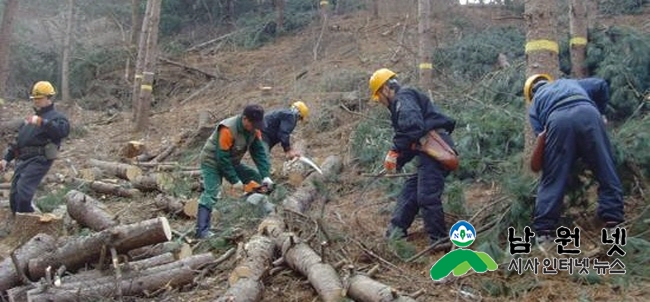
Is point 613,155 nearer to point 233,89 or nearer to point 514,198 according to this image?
point 514,198

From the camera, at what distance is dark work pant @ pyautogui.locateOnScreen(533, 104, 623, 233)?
4.52 m

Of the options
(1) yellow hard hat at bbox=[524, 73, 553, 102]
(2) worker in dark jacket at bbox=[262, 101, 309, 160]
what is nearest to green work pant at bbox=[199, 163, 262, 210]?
(2) worker in dark jacket at bbox=[262, 101, 309, 160]

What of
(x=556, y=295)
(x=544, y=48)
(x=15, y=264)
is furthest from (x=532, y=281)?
(x=15, y=264)

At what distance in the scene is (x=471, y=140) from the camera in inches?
292

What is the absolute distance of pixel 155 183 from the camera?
856cm

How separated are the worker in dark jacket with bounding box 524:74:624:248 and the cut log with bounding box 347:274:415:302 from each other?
138cm

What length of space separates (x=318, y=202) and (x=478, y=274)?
3.50 metres

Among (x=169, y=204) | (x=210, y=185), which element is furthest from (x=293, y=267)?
(x=169, y=204)

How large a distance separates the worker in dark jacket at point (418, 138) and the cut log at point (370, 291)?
124cm

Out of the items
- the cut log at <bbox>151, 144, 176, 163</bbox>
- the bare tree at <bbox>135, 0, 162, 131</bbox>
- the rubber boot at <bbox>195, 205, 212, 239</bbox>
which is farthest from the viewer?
the bare tree at <bbox>135, 0, 162, 131</bbox>

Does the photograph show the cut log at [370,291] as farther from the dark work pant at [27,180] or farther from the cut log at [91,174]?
the cut log at [91,174]

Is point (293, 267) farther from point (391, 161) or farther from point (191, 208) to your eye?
point (191, 208)

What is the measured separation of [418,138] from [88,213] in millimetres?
3453

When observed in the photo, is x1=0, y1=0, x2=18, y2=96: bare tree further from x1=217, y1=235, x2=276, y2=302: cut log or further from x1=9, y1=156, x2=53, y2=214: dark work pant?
x1=217, y1=235, x2=276, y2=302: cut log
